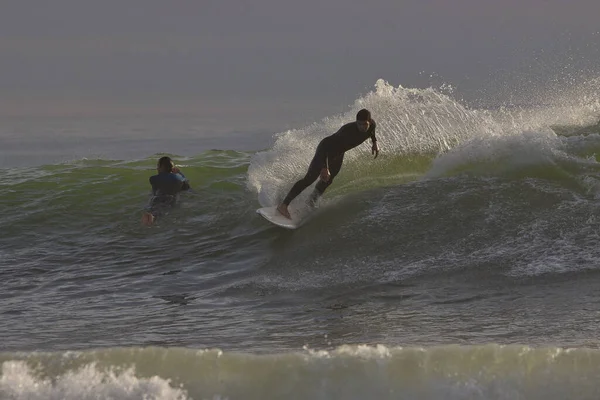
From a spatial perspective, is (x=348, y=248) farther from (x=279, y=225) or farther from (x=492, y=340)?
(x=492, y=340)

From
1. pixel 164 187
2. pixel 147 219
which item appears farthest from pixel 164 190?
pixel 147 219

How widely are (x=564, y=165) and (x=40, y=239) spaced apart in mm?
7630

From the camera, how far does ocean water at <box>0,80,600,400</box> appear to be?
5.29 m

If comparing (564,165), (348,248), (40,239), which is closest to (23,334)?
(348,248)

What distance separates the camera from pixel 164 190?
13.0 m

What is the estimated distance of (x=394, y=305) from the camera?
7.47m

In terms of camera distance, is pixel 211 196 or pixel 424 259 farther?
pixel 211 196

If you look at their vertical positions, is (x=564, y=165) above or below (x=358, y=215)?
above

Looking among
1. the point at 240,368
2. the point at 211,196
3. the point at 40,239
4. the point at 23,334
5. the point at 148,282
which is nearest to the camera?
the point at 240,368

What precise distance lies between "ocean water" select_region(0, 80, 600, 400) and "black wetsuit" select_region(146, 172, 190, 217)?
15.2 inches

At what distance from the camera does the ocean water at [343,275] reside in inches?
208

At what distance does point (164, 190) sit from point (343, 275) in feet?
16.2

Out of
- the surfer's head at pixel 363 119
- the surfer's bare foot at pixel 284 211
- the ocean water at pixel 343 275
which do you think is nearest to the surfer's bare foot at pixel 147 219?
the ocean water at pixel 343 275

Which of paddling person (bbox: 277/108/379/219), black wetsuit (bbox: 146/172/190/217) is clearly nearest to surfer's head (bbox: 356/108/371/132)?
paddling person (bbox: 277/108/379/219)
